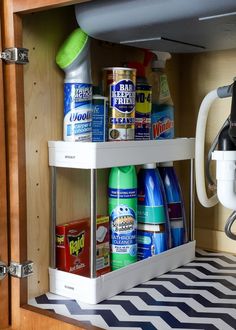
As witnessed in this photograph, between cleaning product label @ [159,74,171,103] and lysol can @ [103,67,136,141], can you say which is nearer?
lysol can @ [103,67,136,141]

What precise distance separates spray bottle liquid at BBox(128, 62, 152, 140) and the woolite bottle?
10 centimetres

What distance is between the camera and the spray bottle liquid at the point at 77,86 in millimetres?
1023

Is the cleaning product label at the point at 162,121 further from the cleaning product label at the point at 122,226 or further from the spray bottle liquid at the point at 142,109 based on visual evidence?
the cleaning product label at the point at 122,226

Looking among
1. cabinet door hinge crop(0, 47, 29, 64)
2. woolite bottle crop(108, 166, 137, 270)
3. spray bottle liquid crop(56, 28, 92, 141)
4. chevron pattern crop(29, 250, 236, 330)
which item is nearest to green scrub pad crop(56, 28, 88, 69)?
spray bottle liquid crop(56, 28, 92, 141)

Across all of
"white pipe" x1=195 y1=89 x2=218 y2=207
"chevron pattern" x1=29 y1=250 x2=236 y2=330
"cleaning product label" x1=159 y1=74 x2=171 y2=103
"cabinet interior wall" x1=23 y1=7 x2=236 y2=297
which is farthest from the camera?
"cleaning product label" x1=159 y1=74 x2=171 y2=103

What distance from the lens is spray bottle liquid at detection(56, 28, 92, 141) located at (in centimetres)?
102

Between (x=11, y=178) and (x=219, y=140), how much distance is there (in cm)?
43

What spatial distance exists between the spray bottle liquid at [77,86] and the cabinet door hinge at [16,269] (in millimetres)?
284

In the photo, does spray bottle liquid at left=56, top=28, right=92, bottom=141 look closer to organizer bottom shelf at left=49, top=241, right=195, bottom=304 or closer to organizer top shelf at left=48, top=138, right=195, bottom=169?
organizer top shelf at left=48, top=138, right=195, bottom=169

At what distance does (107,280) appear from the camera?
101 cm

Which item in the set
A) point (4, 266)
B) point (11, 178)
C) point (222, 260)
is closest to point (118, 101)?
point (11, 178)

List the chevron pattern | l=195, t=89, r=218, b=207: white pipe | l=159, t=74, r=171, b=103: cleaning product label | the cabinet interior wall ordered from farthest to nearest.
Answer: l=159, t=74, r=171, b=103: cleaning product label → l=195, t=89, r=218, b=207: white pipe → the cabinet interior wall → the chevron pattern

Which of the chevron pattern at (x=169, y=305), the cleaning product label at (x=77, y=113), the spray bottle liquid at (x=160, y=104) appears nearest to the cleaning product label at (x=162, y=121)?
the spray bottle liquid at (x=160, y=104)

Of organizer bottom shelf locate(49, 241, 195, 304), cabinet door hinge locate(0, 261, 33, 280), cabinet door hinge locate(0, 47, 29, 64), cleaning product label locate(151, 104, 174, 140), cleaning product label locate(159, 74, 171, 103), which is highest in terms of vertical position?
cabinet door hinge locate(0, 47, 29, 64)
